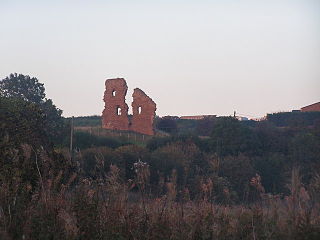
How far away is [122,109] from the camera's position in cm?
4941

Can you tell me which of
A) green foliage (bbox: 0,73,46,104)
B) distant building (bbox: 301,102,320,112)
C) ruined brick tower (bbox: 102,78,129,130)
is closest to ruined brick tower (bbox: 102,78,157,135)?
ruined brick tower (bbox: 102,78,129,130)

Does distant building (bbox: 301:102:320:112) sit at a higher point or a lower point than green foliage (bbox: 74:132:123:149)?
higher

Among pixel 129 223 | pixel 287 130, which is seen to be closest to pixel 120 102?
pixel 287 130

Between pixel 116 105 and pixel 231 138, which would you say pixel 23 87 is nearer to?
pixel 116 105

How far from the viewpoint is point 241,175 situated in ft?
93.9

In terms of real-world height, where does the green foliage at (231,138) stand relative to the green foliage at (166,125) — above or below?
below

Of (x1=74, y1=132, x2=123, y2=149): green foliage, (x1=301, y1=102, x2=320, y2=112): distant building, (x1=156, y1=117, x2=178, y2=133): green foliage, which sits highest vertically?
(x1=301, y1=102, x2=320, y2=112): distant building

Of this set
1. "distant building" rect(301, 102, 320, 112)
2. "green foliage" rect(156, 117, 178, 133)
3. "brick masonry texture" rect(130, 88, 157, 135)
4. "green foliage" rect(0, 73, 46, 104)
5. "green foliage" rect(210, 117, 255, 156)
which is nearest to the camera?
"green foliage" rect(210, 117, 255, 156)

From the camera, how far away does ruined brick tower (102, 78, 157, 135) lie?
47.9 metres

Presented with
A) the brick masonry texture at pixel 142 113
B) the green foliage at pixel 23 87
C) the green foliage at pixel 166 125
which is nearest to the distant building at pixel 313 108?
the green foliage at pixel 166 125

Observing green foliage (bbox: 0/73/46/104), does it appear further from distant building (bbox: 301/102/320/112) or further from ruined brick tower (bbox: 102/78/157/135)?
distant building (bbox: 301/102/320/112)

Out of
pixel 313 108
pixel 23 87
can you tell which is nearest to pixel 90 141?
pixel 23 87

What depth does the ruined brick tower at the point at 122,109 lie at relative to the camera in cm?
4788

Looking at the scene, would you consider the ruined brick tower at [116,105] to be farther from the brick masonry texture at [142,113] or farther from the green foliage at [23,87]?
the green foliage at [23,87]
